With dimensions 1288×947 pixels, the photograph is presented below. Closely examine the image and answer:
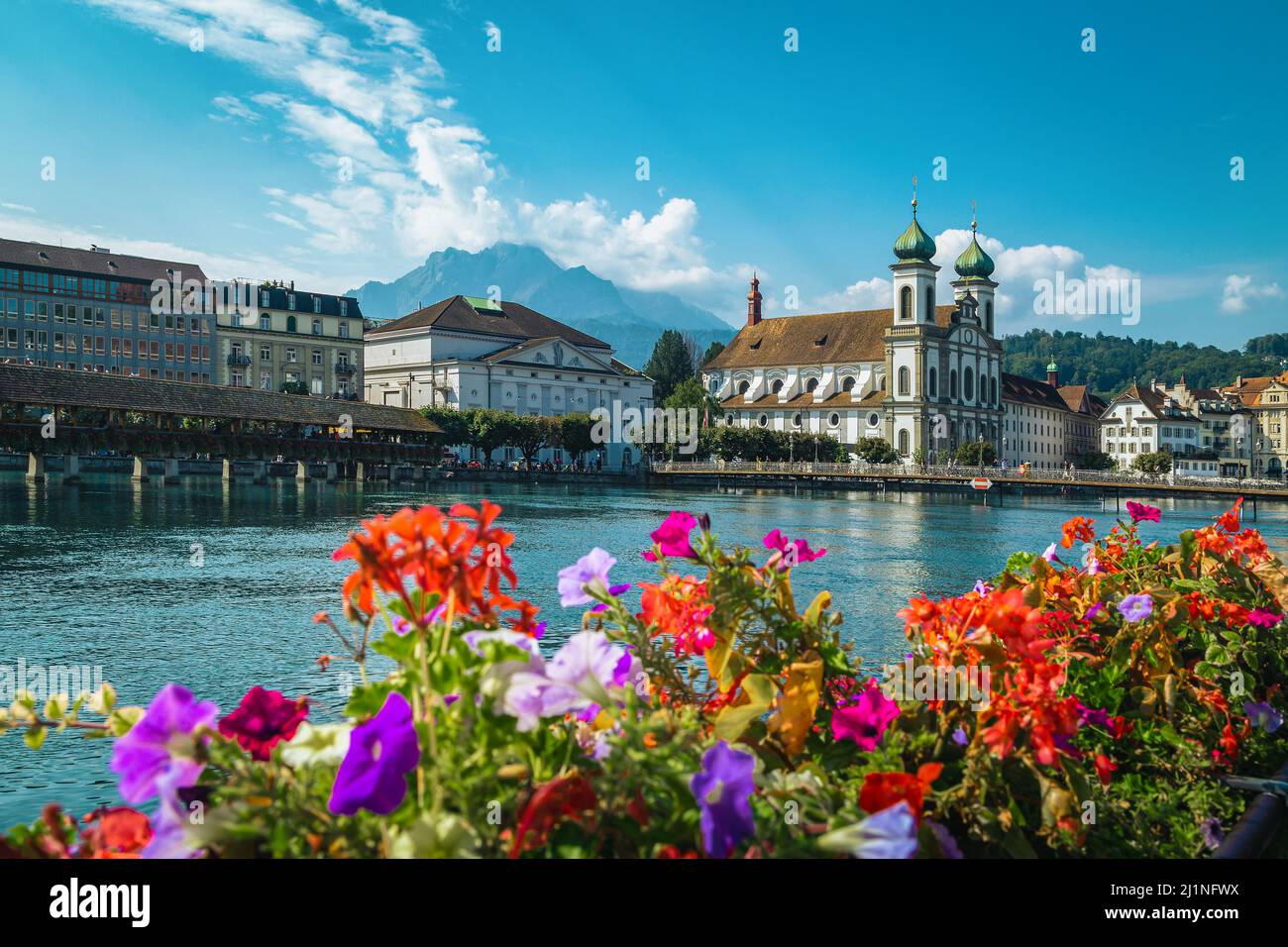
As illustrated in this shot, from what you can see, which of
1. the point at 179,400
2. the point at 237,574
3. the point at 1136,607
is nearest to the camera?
the point at 1136,607

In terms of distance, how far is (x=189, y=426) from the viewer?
204 feet

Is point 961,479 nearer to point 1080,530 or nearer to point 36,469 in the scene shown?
point 36,469

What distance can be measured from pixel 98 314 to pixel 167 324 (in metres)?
5.24

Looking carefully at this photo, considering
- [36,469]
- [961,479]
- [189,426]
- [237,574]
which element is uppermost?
[189,426]

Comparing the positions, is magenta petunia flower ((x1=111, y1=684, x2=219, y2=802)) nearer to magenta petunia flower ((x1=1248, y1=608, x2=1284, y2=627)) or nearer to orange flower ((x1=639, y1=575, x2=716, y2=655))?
orange flower ((x1=639, y1=575, x2=716, y2=655))

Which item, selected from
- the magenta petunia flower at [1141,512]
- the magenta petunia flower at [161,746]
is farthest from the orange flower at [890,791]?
the magenta petunia flower at [1141,512]

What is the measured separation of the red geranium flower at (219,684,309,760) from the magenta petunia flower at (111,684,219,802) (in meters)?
0.22

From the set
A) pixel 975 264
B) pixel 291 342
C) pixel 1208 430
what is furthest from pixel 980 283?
pixel 291 342

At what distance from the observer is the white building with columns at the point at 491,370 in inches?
3703

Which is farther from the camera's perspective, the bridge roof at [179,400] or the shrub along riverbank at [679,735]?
the bridge roof at [179,400]

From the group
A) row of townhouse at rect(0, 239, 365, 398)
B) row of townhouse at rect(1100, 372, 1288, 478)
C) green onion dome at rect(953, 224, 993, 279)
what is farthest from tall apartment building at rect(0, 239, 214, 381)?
row of townhouse at rect(1100, 372, 1288, 478)

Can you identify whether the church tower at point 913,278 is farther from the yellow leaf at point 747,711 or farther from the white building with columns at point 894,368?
the yellow leaf at point 747,711

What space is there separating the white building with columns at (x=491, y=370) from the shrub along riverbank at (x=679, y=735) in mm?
89135
